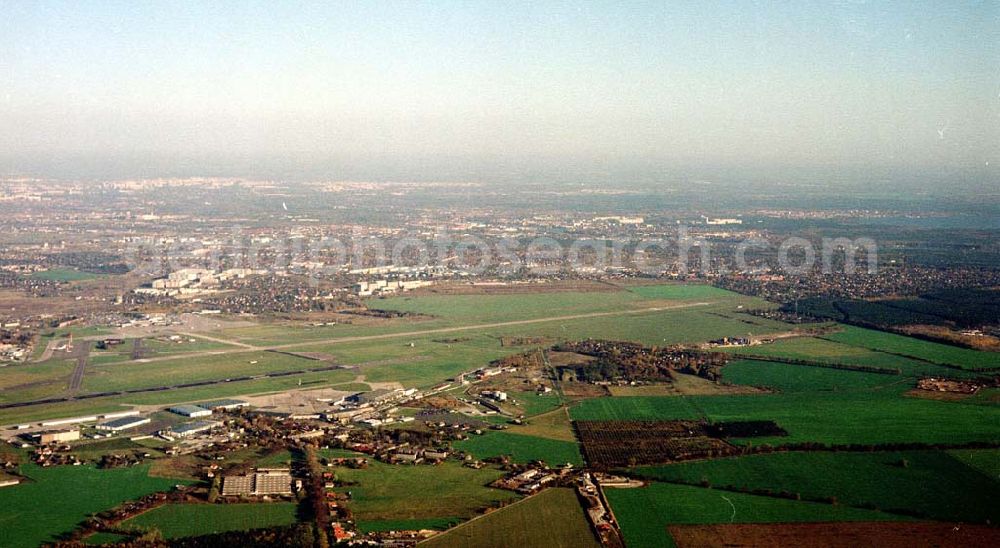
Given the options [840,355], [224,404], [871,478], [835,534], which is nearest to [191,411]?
[224,404]

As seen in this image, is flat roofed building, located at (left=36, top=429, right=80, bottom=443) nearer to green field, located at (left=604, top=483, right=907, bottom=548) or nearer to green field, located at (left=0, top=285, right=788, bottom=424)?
green field, located at (left=0, top=285, right=788, bottom=424)

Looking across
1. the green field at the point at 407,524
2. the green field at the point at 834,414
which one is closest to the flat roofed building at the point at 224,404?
the green field at the point at 834,414

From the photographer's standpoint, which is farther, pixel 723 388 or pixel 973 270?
pixel 973 270

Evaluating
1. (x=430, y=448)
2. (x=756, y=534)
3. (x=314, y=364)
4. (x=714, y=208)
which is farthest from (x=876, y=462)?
(x=714, y=208)

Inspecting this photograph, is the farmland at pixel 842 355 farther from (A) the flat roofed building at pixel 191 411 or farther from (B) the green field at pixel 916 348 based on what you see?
(A) the flat roofed building at pixel 191 411

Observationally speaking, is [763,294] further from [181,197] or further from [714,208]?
[181,197]

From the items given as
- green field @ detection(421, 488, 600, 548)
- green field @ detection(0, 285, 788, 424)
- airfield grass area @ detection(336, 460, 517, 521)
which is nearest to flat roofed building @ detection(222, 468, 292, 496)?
airfield grass area @ detection(336, 460, 517, 521)
